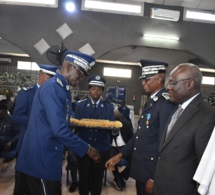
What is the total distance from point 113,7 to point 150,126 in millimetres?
3521

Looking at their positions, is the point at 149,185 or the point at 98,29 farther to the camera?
the point at 98,29

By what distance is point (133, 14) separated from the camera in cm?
494

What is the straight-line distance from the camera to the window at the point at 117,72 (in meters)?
12.0

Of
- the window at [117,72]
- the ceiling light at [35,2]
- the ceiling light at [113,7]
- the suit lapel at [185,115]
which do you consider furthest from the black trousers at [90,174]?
the window at [117,72]

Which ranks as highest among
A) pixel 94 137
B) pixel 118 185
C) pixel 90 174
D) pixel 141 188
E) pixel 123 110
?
pixel 123 110

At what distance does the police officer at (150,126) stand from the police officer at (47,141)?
20.8 inches

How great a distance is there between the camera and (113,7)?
4871 mm

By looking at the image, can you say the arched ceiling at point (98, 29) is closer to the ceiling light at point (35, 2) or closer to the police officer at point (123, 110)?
the ceiling light at point (35, 2)

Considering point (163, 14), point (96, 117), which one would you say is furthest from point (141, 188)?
point (163, 14)

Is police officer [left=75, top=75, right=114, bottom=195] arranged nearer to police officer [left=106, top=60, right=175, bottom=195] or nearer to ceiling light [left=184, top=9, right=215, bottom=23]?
police officer [left=106, top=60, right=175, bottom=195]

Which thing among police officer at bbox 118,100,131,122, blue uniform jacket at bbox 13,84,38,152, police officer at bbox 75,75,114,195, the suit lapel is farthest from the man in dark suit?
police officer at bbox 118,100,131,122

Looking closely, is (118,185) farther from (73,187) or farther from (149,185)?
(149,185)

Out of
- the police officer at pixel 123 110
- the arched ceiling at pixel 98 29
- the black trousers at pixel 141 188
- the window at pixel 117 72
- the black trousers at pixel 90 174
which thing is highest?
the arched ceiling at pixel 98 29

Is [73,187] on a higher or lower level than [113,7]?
lower
